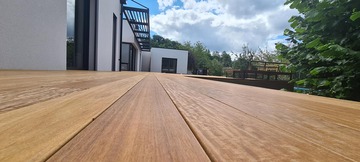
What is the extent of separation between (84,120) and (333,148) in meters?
0.33

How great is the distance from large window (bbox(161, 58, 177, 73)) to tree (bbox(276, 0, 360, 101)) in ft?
52.0

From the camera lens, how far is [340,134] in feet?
1.20

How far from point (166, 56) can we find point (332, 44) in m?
16.6

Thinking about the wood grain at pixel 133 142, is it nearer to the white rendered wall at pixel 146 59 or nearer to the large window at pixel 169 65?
the large window at pixel 169 65

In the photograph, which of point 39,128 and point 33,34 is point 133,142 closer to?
point 39,128

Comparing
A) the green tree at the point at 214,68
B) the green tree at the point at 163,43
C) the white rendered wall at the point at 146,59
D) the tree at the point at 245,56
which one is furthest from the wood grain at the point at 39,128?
the green tree at the point at 163,43

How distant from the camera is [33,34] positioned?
231cm

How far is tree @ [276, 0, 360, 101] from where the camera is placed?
168cm

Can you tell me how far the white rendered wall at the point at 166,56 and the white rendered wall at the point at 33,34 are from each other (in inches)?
578

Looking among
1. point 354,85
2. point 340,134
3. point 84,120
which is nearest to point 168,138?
point 84,120

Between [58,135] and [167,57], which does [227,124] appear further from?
[167,57]

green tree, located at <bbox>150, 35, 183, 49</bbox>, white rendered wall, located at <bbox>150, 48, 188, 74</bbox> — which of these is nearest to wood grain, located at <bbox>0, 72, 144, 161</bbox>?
white rendered wall, located at <bbox>150, 48, 188, 74</bbox>

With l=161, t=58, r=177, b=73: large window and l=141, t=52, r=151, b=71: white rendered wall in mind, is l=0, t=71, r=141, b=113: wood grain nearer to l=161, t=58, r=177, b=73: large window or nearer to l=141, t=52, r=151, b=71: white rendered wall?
l=161, t=58, r=177, b=73: large window

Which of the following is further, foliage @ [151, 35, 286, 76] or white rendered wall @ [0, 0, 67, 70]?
foliage @ [151, 35, 286, 76]
